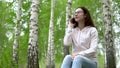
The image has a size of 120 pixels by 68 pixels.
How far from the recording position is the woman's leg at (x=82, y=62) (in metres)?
4.46

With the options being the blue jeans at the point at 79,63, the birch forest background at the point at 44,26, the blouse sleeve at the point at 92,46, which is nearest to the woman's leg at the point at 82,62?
the blue jeans at the point at 79,63

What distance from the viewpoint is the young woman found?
15.3 feet

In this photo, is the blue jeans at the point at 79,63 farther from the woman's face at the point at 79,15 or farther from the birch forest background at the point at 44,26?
the birch forest background at the point at 44,26

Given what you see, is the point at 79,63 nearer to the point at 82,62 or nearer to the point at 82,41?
the point at 82,62

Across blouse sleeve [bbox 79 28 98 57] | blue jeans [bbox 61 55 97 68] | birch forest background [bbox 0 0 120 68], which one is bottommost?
birch forest background [bbox 0 0 120 68]

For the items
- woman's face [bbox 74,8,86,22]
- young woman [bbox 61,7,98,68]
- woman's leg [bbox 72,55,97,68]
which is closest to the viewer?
woman's leg [bbox 72,55,97,68]

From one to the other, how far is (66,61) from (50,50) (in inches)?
733

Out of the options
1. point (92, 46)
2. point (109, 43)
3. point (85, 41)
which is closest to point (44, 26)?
point (109, 43)

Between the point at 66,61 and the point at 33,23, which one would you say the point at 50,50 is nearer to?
the point at 33,23

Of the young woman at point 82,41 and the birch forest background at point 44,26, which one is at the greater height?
the young woman at point 82,41

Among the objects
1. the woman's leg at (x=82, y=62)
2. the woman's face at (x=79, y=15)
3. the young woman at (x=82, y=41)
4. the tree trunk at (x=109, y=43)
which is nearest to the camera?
the woman's leg at (x=82, y=62)

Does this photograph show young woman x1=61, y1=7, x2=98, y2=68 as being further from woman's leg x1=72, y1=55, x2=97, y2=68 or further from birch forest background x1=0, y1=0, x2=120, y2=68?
birch forest background x1=0, y1=0, x2=120, y2=68

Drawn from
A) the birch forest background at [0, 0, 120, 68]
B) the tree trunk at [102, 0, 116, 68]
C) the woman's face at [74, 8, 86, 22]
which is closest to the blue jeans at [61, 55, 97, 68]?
the woman's face at [74, 8, 86, 22]

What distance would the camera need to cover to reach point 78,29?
197 inches
